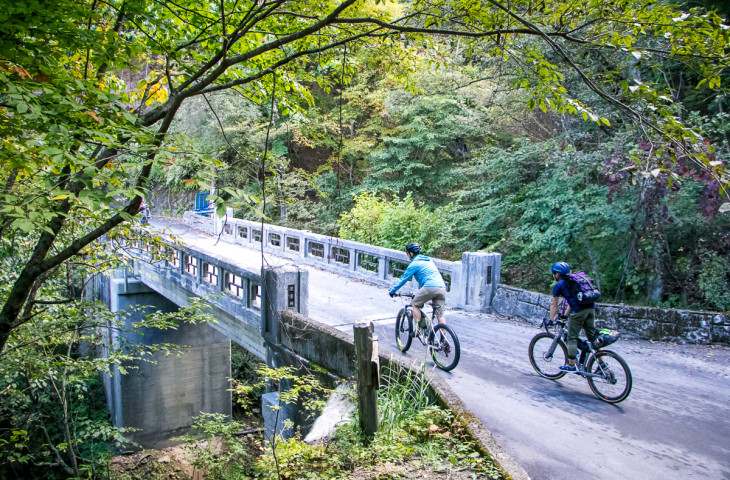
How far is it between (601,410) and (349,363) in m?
3.08

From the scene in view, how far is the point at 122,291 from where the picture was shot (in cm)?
1638

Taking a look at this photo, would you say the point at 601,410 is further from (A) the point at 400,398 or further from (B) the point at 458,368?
(A) the point at 400,398

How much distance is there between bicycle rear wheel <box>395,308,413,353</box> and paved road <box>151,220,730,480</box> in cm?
20

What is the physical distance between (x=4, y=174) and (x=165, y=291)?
9.47m

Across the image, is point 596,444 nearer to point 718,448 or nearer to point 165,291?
point 718,448

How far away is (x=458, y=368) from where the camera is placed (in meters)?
7.25

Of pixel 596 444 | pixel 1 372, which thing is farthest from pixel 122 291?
pixel 596 444

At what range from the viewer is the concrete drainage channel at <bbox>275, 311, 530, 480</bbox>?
3.92 metres

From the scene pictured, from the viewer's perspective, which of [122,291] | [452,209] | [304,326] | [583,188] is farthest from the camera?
[122,291]

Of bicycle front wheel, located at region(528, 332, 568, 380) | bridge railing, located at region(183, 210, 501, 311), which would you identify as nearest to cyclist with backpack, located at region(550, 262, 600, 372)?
bicycle front wheel, located at region(528, 332, 568, 380)

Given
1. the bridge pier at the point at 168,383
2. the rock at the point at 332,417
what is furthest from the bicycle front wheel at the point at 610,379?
the bridge pier at the point at 168,383

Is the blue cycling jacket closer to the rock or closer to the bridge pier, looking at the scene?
the rock

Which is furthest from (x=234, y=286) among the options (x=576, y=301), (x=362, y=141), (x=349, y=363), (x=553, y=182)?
(x=362, y=141)

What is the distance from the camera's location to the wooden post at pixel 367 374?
4.18 metres
